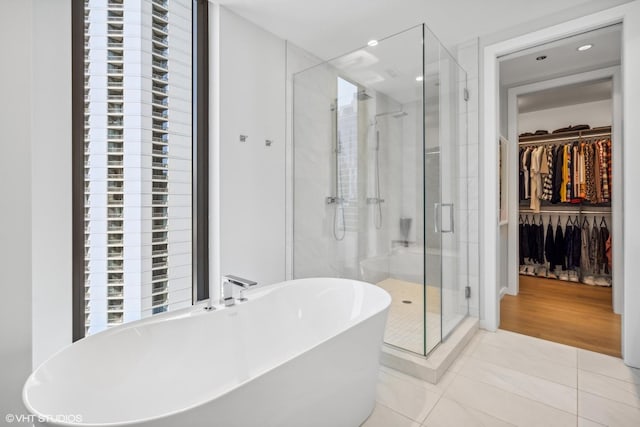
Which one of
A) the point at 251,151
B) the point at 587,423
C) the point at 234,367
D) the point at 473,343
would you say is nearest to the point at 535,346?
the point at 473,343

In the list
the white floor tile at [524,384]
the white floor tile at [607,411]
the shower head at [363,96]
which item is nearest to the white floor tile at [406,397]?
the white floor tile at [524,384]

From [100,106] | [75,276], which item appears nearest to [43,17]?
[100,106]

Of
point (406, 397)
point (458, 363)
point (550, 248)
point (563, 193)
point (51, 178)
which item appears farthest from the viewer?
point (550, 248)

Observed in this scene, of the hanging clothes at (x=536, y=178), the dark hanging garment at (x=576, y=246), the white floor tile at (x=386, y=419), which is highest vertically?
the hanging clothes at (x=536, y=178)

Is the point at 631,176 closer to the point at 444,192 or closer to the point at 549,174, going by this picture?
the point at 444,192

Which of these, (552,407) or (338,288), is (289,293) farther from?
(552,407)

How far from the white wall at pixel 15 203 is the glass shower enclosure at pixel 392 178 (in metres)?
1.78

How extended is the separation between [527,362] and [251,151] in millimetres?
2530

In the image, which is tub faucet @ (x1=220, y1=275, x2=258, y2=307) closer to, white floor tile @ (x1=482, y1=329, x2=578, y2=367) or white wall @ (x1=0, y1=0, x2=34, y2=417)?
white wall @ (x1=0, y1=0, x2=34, y2=417)

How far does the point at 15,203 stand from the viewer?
131 centimetres

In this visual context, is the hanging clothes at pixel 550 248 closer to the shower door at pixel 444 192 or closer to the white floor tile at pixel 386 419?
the shower door at pixel 444 192

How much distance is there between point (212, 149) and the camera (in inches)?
88.4

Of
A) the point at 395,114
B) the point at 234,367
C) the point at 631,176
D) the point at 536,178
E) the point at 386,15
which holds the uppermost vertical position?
the point at 386,15

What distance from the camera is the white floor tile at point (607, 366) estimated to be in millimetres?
2025
